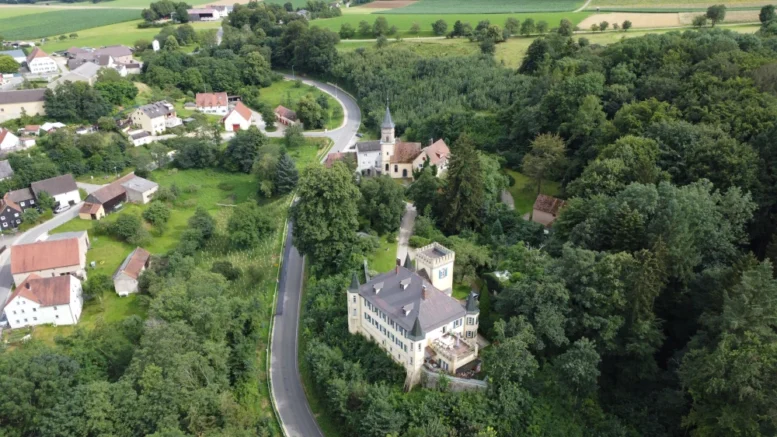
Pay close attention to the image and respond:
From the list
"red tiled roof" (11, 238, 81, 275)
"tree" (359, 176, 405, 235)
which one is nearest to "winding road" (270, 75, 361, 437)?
"tree" (359, 176, 405, 235)

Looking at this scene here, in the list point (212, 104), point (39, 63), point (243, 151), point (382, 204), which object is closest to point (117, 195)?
point (243, 151)

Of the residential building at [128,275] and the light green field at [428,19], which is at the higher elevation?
the light green field at [428,19]

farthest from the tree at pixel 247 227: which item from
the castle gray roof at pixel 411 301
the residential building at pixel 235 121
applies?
the residential building at pixel 235 121

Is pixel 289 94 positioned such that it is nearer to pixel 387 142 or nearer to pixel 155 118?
pixel 155 118

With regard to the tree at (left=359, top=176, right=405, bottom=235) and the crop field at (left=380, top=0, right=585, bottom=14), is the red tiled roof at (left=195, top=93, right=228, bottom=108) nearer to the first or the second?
the tree at (left=359, top=176, right=405, bottom=235)

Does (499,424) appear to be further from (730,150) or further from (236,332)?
(730,150)

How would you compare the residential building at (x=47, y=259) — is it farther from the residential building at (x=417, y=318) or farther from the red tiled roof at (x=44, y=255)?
the residential building at (x=417, y=318)

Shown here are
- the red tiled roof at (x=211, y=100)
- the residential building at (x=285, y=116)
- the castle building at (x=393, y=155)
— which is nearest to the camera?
the castle building at (x=393, y=155)
